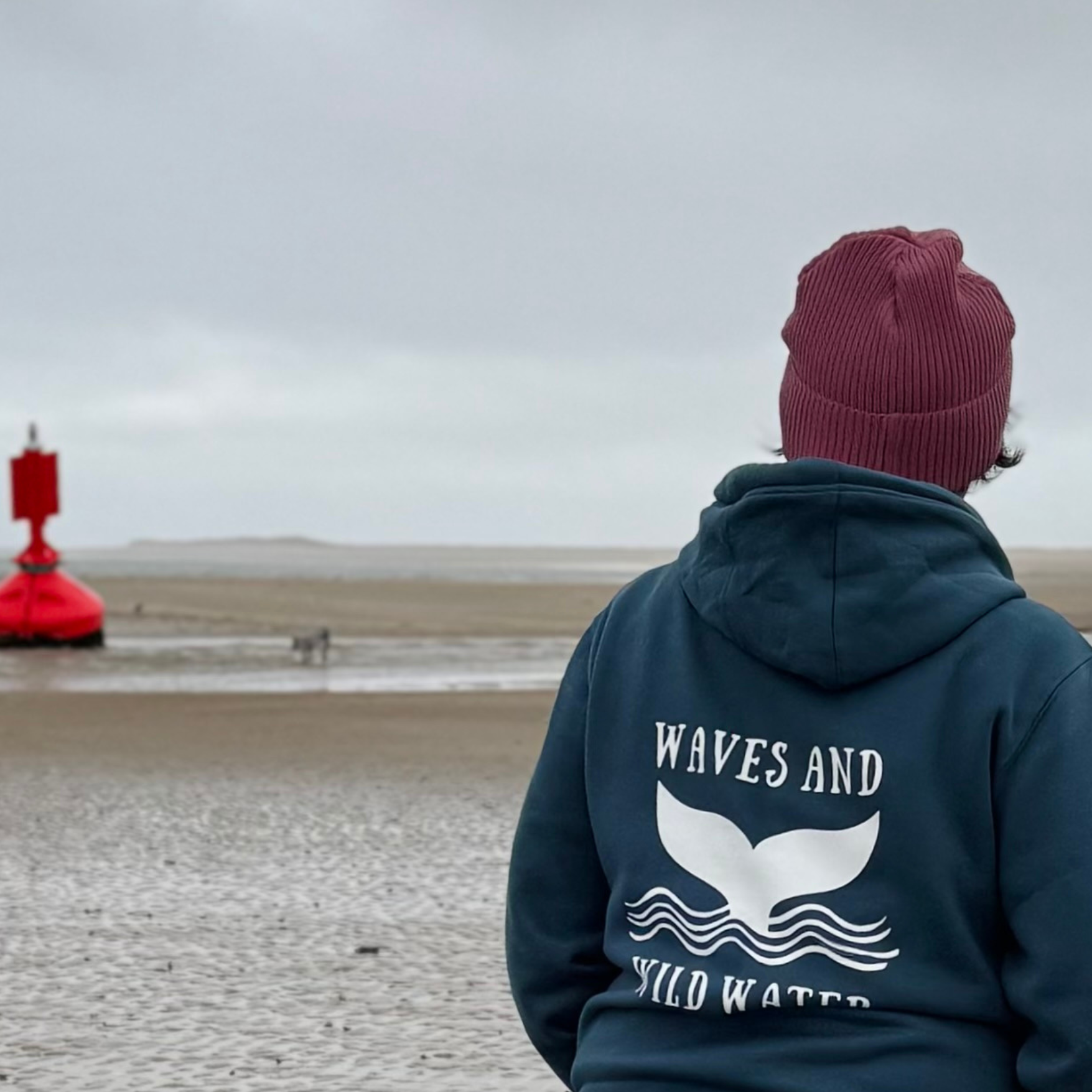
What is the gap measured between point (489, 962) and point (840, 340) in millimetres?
3946

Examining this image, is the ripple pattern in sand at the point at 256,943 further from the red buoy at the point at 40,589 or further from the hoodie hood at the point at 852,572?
the red buoy at the point at 40,589

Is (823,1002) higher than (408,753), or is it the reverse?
(823,1002)

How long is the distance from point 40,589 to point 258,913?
49.9 feet

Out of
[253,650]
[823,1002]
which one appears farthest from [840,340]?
[253,650]

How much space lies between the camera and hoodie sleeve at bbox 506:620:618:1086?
1820 mm

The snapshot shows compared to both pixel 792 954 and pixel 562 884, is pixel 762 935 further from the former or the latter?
pixel 562 884

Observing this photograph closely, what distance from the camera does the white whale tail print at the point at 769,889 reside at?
1568mm

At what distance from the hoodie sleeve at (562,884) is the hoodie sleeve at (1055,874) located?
47 cm

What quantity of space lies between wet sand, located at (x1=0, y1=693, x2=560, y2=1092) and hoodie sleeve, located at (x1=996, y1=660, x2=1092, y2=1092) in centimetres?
280

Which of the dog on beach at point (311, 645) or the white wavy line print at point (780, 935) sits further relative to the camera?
the dog on beach at point (311, 645)

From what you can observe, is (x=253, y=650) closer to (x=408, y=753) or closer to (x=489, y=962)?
(x=408, y=753)

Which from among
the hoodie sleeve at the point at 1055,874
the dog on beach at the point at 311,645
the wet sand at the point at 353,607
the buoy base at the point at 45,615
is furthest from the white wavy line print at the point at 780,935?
the wet sand at the point at 353,607

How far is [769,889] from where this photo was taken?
62.8 inches

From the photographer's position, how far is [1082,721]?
1514 millimetres
